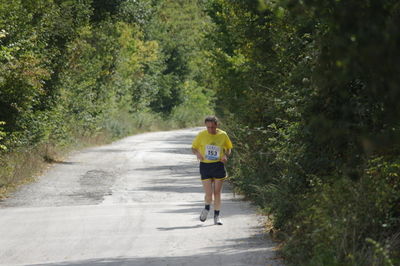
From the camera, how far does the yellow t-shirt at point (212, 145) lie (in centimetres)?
1533

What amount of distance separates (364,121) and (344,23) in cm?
417

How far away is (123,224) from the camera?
15266 mm

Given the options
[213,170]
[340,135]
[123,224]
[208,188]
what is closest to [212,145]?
[213,170]

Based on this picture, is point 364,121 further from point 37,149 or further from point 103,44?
point 103,44

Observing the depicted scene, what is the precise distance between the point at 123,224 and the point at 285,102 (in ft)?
15.3

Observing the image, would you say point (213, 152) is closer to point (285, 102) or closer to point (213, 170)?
point (213, 170)

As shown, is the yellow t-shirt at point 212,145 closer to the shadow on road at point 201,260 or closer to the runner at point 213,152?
the runner at point 213,152

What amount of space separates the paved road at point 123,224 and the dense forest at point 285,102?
2.17ft

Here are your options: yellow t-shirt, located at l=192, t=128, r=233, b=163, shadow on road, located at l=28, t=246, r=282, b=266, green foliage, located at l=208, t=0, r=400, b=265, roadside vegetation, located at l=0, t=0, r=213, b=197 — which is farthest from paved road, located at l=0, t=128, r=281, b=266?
roadside vegetation, located at l=0, t=0, r=213, b=197

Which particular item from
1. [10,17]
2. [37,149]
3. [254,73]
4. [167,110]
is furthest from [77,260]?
[167,110]

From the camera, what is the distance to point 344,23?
15.4 ft

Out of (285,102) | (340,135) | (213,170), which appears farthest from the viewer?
(213,170)

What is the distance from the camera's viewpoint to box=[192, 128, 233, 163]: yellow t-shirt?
50.3 feet

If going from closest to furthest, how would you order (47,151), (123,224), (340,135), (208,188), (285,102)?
(340,135)
(285,102)
(123,224)
(208,188)
(47,151)
